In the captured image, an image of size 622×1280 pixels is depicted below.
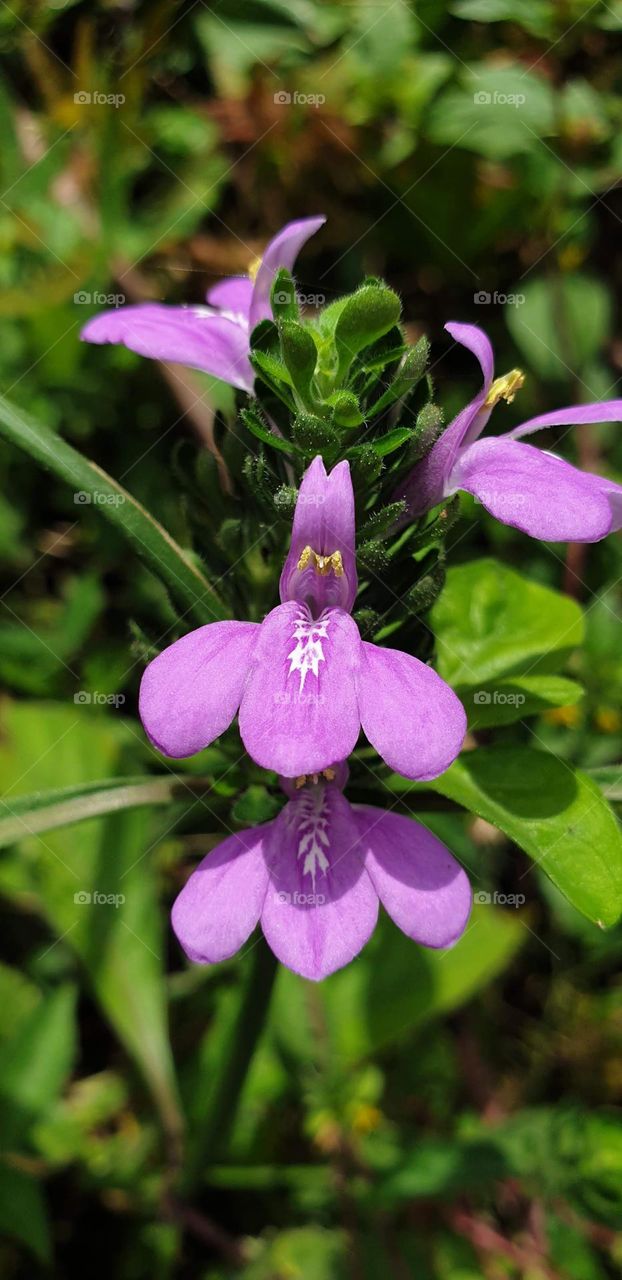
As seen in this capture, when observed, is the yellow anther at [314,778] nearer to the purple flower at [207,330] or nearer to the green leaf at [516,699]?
the green leaf at [516,699]

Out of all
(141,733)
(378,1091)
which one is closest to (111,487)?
(141,733)

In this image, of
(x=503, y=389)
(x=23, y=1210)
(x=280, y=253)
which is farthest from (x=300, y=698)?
(x=23, y=1210)

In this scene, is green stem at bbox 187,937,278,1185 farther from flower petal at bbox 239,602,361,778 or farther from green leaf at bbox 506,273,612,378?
green leaf at bbox 506,273,612,378
